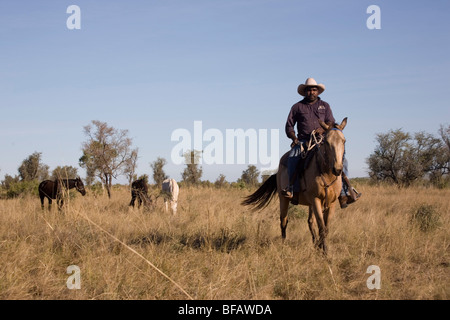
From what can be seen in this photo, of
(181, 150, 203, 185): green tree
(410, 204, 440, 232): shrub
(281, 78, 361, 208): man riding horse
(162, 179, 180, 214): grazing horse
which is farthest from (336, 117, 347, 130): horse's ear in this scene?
(181, 150, 203, 185): green tree

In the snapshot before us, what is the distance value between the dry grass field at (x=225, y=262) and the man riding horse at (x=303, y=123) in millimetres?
1283

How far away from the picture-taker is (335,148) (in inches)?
249

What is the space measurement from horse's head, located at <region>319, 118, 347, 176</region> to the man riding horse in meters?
0.92

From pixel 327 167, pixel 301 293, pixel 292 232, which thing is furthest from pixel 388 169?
pixel 301 293

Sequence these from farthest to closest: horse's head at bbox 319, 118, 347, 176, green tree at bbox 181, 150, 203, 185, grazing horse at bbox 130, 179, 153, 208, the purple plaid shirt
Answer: green tree at bbox 181, 150, 203, 185
grazing horse at bbox 130, 179, 153, 208
the purple plaid shirt
horse's head at bbox 319, 118, 347, 176

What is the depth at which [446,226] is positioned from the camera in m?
8.79

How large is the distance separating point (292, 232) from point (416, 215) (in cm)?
336

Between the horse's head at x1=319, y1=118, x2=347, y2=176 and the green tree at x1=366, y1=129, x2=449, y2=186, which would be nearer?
the horse's head at x1=319, y1=118, x2=347, y2=176

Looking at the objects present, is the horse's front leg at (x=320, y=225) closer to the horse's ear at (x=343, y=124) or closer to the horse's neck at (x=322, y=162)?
the horse's neck at (x=322, y=162)

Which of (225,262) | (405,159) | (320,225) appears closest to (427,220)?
(320,225)

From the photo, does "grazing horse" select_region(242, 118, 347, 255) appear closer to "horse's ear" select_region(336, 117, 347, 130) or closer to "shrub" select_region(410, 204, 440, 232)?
"horse's ear" select_region(336, 117, 347, 130)

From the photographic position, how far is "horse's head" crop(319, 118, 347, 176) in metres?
A: 6.30
